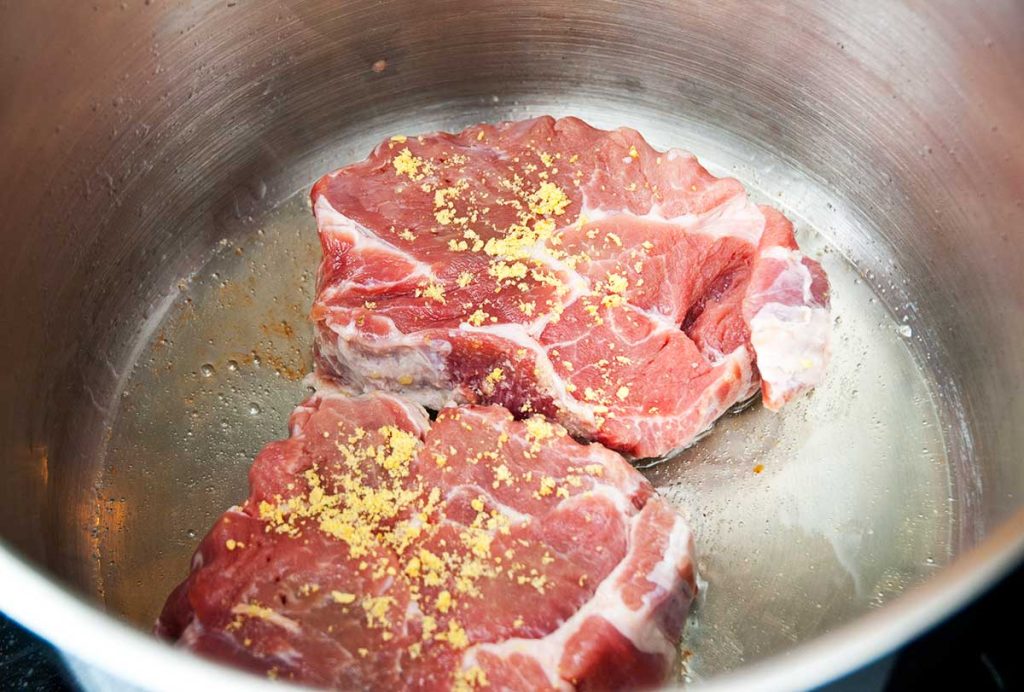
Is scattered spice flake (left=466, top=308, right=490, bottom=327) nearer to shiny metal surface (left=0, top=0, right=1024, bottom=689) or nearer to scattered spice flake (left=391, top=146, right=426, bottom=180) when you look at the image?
scattered spice flake (left=391, top=146, right=426, bottom=180)

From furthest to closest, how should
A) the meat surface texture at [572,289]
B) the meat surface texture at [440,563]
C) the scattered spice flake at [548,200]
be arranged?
the scattered spice flake at [548,200]
the meat surface texture at [572,289]
the meat surface texture at [440,563]

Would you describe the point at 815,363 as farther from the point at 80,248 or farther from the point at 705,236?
the point at 80,248

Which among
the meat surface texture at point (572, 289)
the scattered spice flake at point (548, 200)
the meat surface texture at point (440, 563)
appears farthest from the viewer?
the scattered spice flake at point (548, 200)

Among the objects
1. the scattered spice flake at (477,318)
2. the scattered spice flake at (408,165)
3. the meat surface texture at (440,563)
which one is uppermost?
the scattered spice flake at (408,165)

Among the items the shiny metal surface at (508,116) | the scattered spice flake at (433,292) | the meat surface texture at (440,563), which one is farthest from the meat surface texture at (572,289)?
the shiny metal surface at (508,116)

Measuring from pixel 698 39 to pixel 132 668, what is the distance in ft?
8.91

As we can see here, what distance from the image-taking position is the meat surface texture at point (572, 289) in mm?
2434

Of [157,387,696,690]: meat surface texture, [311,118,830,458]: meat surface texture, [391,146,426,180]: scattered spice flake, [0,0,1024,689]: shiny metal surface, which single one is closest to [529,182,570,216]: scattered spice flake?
[311,118,830,458]: meat surface texture

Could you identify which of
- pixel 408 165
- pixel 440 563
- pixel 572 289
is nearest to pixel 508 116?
pixel 408 165

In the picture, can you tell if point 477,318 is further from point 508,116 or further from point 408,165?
point 508,116

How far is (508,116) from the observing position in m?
3.41

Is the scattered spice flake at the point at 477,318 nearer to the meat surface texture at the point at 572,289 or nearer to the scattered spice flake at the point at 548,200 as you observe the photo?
the meat surface texture at the point at 572,289

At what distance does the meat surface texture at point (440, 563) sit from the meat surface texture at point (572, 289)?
163 millimetres

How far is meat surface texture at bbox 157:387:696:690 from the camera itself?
2021 millimetres
